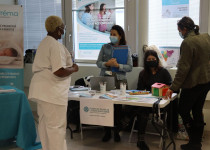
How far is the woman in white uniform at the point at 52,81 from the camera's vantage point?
8.38 feet

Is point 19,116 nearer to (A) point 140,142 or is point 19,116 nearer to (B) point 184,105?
(A) point 140,142

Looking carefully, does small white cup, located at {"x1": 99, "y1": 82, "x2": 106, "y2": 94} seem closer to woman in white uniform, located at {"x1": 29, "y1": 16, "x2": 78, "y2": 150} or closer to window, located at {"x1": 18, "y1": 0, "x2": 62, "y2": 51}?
woman in white uniform, located at {"x1": 29, "y1": 16, "x2": 78, "y2": 150}

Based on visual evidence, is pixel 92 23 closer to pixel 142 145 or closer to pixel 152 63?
pixel 152 63

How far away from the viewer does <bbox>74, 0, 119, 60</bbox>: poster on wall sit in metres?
4.66

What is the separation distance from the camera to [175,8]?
163 inches

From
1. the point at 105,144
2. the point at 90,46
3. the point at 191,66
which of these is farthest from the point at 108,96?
the point at 90,46

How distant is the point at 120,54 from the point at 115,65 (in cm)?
21

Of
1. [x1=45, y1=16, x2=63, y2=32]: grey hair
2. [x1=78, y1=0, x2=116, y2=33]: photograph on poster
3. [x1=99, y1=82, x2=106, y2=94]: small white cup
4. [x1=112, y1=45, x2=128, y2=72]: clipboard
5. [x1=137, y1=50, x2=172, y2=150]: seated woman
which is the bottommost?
[x1=99, y1=82, x2=106, y2=94]: small white cup

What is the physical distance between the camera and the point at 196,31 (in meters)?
2.99

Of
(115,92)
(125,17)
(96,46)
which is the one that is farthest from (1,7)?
(115,92)

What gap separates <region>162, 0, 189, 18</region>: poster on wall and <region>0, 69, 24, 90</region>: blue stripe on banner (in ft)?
8.08

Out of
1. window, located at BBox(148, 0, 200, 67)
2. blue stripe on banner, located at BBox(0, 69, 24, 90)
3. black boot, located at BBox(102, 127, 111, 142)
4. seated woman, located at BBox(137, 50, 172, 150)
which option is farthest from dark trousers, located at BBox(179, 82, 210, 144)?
blue stripe on banner, located at BBox(0, 69, 24, 90)

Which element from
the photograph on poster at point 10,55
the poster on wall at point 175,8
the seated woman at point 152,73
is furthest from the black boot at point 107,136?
the poster on wall at point 175,8

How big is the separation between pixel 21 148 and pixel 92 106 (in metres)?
1.10
